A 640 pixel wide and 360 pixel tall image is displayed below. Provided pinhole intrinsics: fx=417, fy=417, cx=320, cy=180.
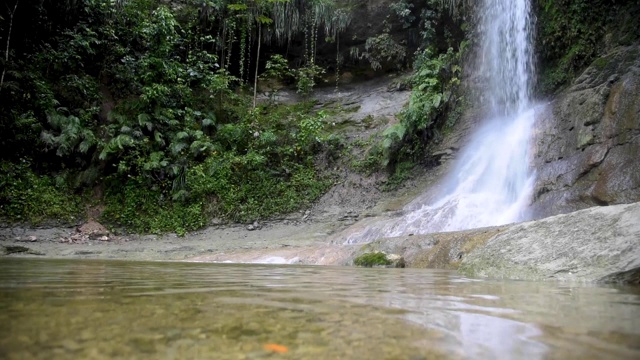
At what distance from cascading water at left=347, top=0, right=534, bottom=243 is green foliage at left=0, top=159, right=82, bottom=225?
891cm

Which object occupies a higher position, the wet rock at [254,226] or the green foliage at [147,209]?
the green foliage at [147,209]

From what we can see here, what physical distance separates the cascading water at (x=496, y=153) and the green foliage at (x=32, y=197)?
8.91m

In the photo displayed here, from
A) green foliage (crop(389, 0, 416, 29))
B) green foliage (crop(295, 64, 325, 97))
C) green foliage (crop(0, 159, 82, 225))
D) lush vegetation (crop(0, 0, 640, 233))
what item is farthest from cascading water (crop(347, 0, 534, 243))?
green foliage (crop(0, 159, 82, 225))

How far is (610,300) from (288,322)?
6.11 ft

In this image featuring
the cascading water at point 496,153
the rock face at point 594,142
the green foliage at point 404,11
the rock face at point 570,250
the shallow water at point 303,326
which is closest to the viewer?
the shallow water at point 303,326

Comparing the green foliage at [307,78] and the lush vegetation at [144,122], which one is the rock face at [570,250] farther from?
the green foliage at [307,78]

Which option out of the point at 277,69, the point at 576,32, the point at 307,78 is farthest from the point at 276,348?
the point at 277,69

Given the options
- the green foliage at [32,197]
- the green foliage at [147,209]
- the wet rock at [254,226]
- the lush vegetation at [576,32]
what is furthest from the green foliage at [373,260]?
the green foliage at [32,197]

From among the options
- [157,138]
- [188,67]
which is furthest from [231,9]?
[157,138]

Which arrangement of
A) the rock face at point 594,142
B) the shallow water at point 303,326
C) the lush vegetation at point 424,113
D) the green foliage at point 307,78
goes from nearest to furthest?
the shallow water at point 303,326 < the rock face at point 594,142 < the lush vegetation at point 424,113 < the green foliage at point 307,78

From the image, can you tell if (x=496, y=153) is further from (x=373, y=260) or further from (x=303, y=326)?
(x=303, y=326)

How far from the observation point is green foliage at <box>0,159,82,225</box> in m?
11.9

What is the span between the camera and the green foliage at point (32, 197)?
11.9m

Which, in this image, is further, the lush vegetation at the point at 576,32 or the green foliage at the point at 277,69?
the green foliage at the point at 277,69
